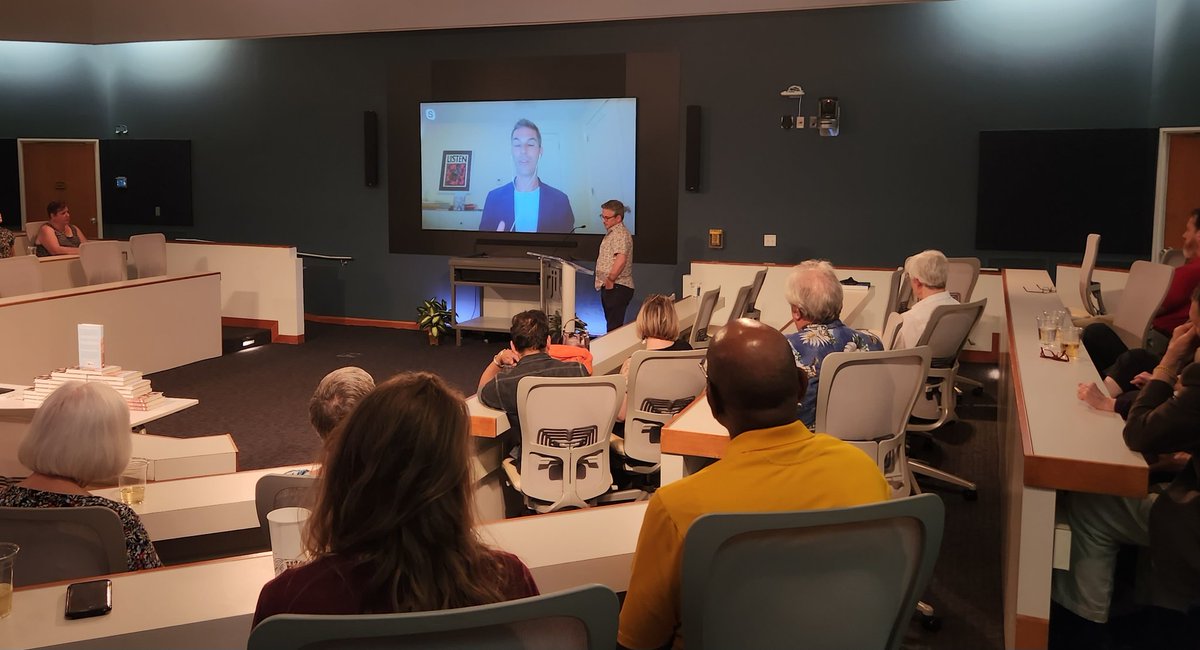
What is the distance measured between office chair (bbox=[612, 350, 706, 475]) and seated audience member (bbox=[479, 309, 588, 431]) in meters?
0.26

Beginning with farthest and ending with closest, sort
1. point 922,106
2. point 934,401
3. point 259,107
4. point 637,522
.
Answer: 1. point 259,107
2. point 922,106
3. point 934,401
4. point 637,522

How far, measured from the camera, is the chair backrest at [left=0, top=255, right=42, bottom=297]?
7.82m

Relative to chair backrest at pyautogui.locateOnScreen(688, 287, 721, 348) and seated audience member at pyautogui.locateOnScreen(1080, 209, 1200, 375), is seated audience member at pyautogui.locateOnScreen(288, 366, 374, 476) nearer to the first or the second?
chair backrest at pyautogui.locateOnScreen(688, 287, 721, 348)

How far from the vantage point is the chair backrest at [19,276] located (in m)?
7.82

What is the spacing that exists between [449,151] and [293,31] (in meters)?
2.23

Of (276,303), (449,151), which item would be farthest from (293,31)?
(276,303)

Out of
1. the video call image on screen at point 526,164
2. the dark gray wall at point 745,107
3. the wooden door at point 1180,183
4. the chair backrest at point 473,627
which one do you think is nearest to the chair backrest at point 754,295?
the dark gray wall at point 745,107

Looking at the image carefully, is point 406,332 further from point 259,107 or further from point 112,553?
point 112,553

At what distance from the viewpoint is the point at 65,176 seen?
12.7m

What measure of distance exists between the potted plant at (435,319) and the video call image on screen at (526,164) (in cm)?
92

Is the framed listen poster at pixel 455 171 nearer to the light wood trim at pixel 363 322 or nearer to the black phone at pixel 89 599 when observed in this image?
the light wood trim at pixel 363 322

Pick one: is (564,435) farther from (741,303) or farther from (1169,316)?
(1169,316)

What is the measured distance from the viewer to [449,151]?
10820 mm

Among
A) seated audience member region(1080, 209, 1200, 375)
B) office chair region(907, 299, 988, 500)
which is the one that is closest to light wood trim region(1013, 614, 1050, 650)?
office chair region(907, 299, 988, 500)
